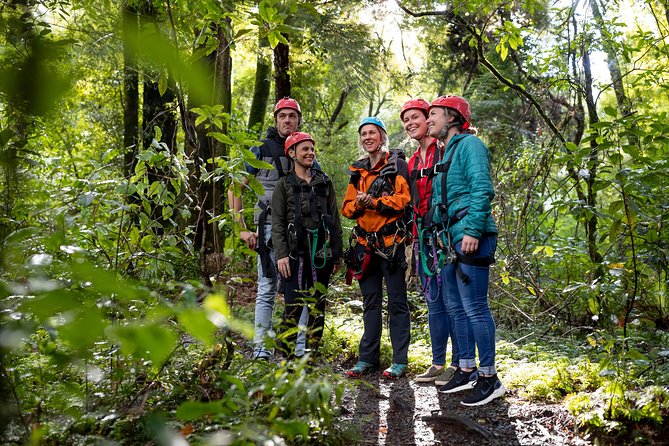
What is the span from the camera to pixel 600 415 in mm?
3467

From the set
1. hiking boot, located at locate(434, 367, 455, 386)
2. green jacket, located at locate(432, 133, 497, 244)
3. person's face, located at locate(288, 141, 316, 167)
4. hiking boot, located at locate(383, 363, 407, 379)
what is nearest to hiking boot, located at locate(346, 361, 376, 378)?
hiking boot, located at locate(383, 363, 407, 379)

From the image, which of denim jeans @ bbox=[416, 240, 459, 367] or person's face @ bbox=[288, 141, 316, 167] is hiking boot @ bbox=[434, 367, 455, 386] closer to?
denim jeans @ bbox=[416, 240, 459, 367]

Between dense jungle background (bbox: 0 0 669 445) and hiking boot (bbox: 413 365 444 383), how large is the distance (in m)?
0.39

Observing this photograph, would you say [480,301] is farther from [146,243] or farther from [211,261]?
[211,261]

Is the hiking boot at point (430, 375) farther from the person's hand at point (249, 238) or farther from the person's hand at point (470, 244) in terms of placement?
the person's hand at point (249, 238)

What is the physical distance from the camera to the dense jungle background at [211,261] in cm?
116

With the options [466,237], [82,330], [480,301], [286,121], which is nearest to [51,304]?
[82,330]

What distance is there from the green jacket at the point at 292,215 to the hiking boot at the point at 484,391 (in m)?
1.80

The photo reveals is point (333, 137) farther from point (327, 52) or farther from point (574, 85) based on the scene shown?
point (574, 85)

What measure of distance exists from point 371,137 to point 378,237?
0.99 metres

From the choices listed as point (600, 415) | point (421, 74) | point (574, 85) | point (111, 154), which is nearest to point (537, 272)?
point (574, 85)

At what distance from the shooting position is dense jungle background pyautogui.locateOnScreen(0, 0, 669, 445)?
3.81 feet

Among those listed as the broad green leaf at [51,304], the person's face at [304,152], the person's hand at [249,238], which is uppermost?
the person's face at [304,152]

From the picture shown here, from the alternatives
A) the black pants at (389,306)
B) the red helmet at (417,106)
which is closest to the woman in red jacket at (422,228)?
the red helmet at (417,106)
